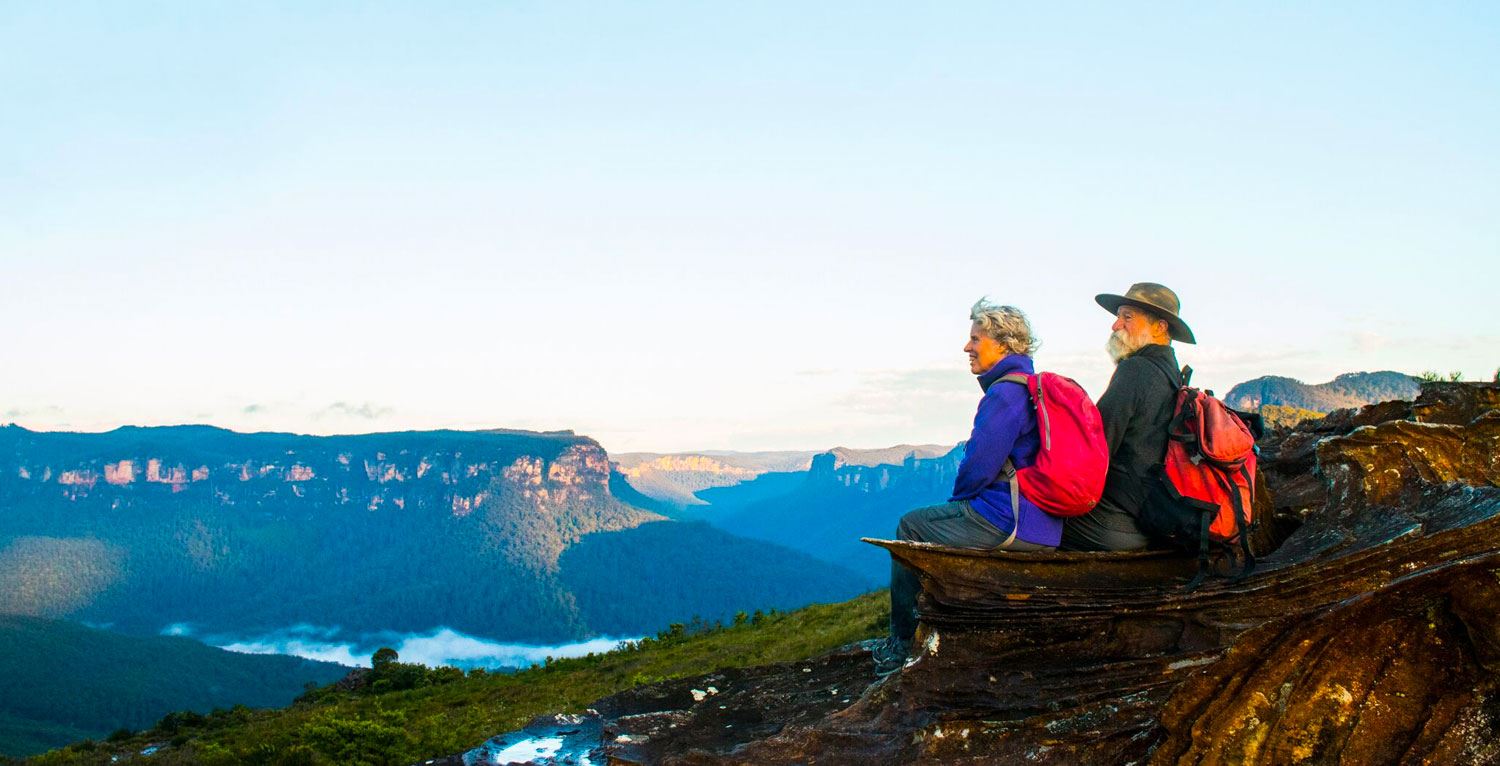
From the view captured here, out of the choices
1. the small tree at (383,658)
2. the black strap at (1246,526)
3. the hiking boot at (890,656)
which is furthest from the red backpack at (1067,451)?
the small tree at (383,658)

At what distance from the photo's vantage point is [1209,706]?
4.99 meters

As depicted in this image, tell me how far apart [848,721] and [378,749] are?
1096cm

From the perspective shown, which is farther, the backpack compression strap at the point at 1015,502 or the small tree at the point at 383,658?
the small tree at the point at 383,658

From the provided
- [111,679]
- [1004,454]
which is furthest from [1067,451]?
[111,679]

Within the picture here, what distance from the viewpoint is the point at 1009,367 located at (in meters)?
7.61

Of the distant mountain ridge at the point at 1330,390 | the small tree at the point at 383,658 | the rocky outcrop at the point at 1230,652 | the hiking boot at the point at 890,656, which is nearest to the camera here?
the rocky outcrop at the point at 1230,652

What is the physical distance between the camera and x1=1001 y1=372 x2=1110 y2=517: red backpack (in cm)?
708

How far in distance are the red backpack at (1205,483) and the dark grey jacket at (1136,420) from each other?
102 millimetres

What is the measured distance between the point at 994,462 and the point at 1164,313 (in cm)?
179

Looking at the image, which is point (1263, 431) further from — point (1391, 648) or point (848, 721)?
point (848, 721)

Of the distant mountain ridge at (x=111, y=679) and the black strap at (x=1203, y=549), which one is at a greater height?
the black strap at (x=1203, y=549)

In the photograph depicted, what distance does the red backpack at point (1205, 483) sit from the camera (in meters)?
6.70

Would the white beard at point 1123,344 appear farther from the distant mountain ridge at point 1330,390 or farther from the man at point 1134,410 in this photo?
the distant mountain ridge at point 1330,390

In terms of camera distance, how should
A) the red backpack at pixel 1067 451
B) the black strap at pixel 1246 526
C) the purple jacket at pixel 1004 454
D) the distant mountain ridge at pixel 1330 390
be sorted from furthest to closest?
the distant mountain ridge at pixel 1330 390, the purple jacket at pixel 1004 454, the red backpack at pixel 1067 451, the black strap at pixel 1246 526
